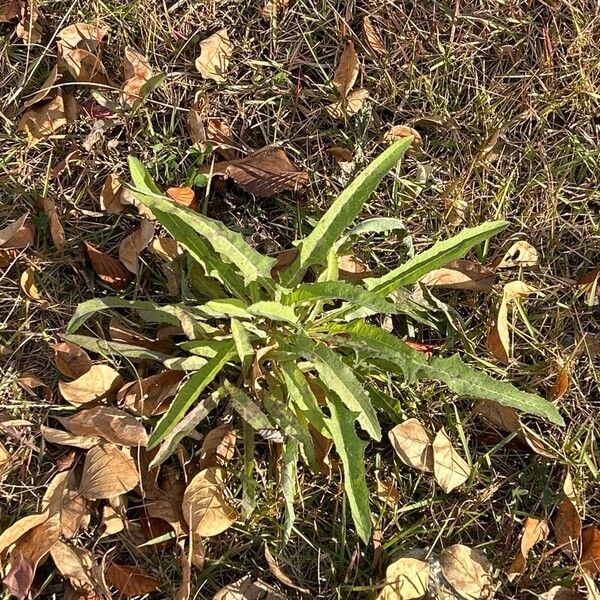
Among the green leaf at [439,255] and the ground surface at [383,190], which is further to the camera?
the ground surface at [383,190]

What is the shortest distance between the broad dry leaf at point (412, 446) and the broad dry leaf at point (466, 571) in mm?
182

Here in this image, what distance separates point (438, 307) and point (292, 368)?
40 centimetres

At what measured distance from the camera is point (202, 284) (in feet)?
5.48

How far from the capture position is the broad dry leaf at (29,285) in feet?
5.69

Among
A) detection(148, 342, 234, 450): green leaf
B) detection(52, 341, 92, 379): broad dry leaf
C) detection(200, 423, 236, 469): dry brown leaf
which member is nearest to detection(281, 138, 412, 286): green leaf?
detection(148, 342, 234, 450): green leaf

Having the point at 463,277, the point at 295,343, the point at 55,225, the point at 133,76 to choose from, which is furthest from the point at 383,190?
the point at 55,225

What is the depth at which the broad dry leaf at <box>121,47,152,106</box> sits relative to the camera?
5.98 ft

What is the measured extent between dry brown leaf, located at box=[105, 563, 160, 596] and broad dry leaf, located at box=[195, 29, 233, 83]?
1.14 meters

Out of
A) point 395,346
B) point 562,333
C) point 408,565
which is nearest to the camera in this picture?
point 395,346

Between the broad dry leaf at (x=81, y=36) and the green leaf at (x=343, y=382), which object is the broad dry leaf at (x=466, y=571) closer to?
the green leaf at (x=343, y=382)

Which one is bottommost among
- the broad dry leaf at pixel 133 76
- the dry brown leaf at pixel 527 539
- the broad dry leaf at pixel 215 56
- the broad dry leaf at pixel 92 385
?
the dry brown leaf at pixel 527 539

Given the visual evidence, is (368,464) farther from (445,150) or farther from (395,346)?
(445,150)

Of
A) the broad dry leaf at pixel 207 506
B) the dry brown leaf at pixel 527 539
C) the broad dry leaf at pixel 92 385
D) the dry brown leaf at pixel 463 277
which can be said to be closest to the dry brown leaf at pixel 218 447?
the broad dry leaf at pixel 207 506

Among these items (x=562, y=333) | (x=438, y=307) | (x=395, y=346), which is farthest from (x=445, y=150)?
(x=395, y=346)
